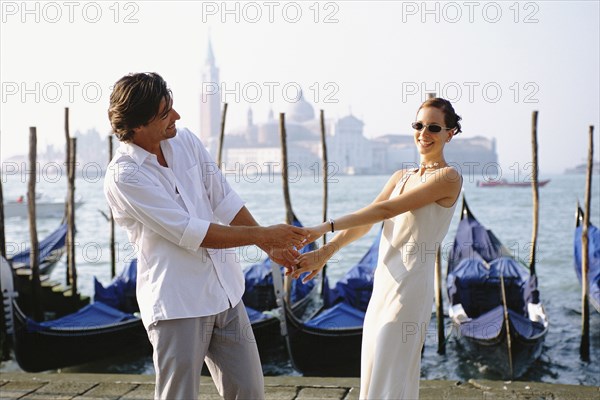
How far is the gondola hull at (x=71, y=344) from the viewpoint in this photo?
19.7ft

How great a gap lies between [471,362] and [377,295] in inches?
186

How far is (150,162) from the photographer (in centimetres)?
188

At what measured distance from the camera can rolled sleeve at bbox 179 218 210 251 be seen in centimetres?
183

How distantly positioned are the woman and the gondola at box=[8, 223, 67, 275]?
759 centimetres

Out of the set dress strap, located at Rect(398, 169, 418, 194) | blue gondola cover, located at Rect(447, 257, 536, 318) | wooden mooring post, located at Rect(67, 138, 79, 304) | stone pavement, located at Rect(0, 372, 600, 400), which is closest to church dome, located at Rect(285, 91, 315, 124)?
wooden mooring post, located at Rect(67, 138, 79, 304)

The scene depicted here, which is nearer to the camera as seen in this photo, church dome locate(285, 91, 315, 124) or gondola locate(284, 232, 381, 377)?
gondola locate(284, 232, 381, 377)

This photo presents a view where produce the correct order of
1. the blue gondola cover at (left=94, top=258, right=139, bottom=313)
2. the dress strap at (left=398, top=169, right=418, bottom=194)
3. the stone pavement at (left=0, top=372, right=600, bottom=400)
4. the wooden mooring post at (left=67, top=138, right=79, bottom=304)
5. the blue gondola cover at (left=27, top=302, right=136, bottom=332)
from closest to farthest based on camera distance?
the dress strap at (left=398, top=169, right=418, bottom=194) → the stone pavement at (left=0, top=372, right=600, bottom=400) → the blue gondola cover at (left=27, top=302, right=136, bottom=332) → the blue gondola cover at (left=94, top=258, right=139, bottom=313) → the wooden mooring post at (left=67, top=138, right=79, bottom=304)

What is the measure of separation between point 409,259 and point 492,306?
5.20 metres

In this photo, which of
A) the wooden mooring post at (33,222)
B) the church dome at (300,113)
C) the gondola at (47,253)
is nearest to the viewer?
the wooden mooring post at (33,222)

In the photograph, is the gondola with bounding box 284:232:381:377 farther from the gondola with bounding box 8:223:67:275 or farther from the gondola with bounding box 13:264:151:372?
the gondola with bounding box 8:223:67:275

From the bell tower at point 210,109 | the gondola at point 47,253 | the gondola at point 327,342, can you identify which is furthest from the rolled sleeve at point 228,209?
the bell tower at point 210,109

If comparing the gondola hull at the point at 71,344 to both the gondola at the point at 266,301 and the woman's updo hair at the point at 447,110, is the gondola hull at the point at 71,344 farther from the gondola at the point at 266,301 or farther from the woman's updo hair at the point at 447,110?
the woman's updo hair at the point at 447,110

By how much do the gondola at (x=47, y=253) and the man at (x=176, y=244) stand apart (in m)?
7.54

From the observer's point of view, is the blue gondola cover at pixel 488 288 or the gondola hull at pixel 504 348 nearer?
the gondola hull at pixel 504 348
